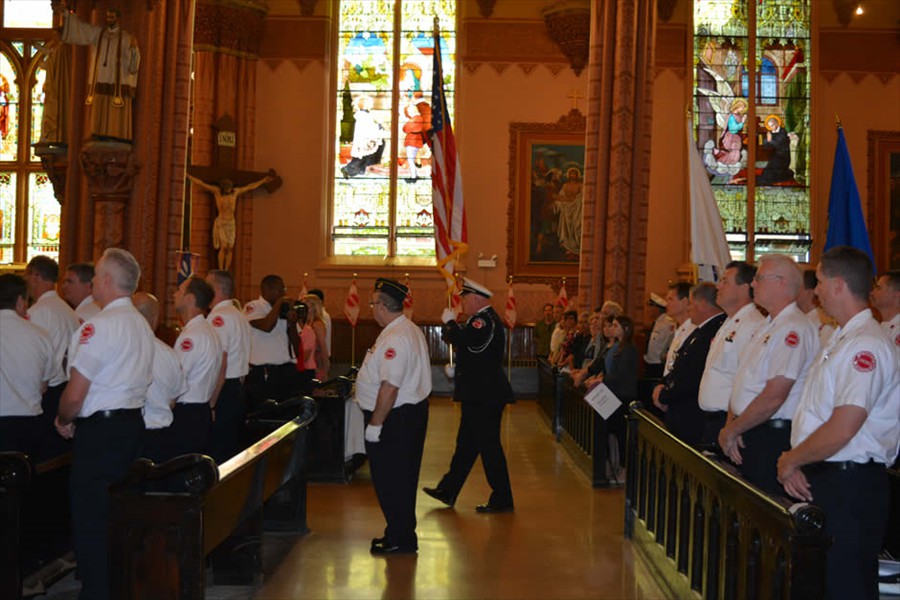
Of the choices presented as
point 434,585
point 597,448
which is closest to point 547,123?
point 597,448

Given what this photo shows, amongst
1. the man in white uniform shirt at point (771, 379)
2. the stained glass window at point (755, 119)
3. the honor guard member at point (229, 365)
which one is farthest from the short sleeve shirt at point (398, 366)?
the stained glass window at point (755, 119)

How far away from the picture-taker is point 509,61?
64.2ft

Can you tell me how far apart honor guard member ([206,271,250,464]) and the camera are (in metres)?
1.45

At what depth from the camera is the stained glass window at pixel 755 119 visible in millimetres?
19641

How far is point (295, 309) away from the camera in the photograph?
10203mm

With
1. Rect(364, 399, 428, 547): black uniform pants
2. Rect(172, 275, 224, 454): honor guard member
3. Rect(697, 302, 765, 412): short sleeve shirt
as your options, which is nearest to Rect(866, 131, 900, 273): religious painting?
Rect(697, 302, 765, 412): short sleeve shirt

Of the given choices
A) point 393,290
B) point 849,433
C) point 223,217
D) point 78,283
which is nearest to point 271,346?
point 78,283

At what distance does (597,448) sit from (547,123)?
11.0 m

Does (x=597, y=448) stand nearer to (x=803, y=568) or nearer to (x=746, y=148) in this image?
(x=803, y=568)

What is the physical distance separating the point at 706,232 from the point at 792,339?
3.62 m

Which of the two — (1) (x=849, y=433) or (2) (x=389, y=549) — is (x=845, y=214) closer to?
(1) (x=849, y=433)

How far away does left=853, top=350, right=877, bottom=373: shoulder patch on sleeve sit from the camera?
400cm

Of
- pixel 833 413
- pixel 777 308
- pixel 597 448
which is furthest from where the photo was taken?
pixel 597 448

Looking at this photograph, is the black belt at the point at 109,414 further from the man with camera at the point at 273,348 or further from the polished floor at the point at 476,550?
the man with camera at the point at 273,348
